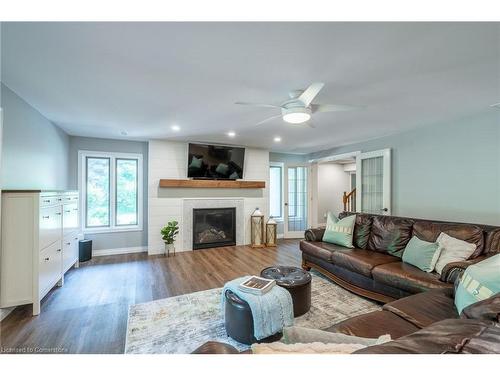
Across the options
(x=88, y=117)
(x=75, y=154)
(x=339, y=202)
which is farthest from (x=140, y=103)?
(x=339, y=202)

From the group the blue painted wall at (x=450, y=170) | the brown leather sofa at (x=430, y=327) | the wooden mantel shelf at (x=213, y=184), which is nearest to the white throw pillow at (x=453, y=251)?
the brown leather sofa at (x=430, y=327)

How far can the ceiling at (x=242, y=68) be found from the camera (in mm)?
1480

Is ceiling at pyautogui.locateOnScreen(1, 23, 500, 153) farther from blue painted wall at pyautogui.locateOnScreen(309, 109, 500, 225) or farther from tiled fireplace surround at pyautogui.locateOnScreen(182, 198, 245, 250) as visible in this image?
tiled fireplace surround at pyautogui.locateOnScreen(182, 198, 245, 250)

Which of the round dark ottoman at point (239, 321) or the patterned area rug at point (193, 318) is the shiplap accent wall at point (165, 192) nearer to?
the patterned area rug at point (193, 318)

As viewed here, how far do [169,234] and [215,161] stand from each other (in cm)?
184

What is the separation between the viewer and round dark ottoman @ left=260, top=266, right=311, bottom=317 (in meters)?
2.17

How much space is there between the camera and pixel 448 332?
797 millimetres

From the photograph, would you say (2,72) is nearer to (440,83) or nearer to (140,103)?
(140,103)

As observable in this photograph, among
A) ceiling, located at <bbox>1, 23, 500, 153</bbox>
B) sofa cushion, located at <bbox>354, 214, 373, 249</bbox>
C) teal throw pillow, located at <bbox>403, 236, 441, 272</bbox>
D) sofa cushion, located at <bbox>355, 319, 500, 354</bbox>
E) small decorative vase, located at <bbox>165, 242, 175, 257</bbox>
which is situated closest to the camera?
sofa cushion, located at <bbox>355, 319, 500, 354</bbox>

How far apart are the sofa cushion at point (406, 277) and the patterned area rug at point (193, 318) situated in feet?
1.20

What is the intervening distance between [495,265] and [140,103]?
11.8 ft

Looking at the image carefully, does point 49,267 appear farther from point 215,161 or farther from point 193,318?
point 215,161

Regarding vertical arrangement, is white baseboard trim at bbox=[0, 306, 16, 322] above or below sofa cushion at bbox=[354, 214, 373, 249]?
below

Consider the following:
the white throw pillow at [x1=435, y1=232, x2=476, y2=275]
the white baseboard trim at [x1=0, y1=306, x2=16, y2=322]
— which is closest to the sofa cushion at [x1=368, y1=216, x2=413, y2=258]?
the white throw pillow at [x1=435, y1=232, x2=476, y2=275]
